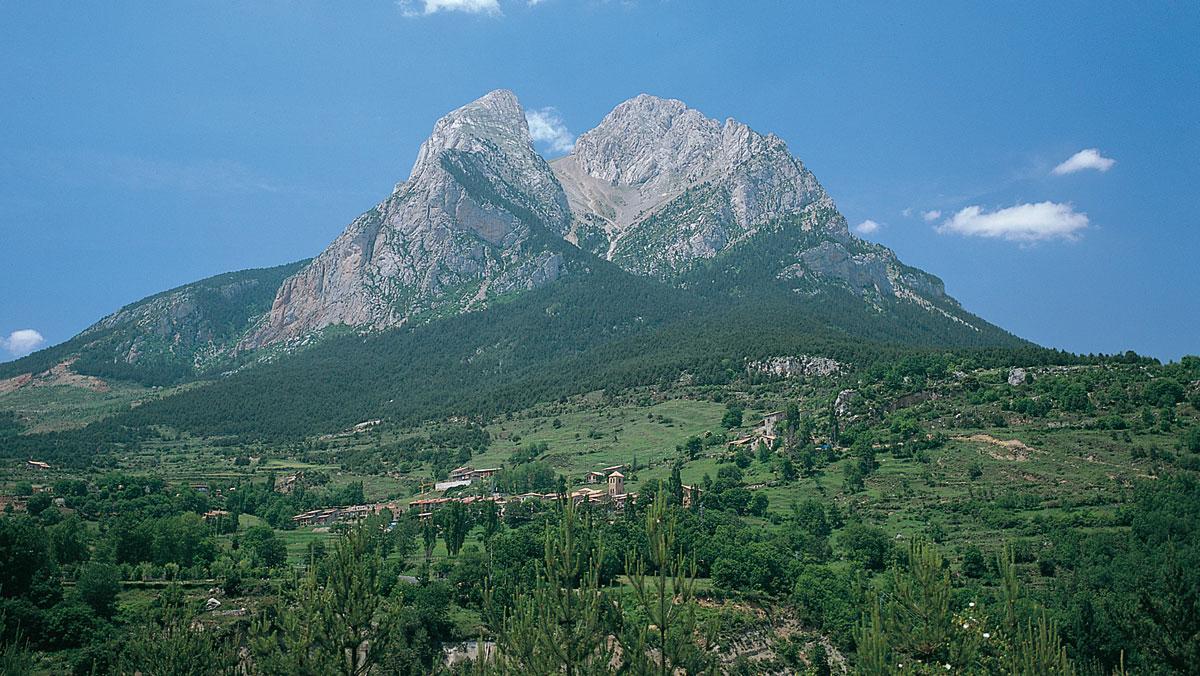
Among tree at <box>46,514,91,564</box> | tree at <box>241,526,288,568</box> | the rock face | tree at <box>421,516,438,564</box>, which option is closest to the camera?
tree at <box>46,514,91,564</box>

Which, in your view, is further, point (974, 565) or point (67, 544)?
point (67, 544)

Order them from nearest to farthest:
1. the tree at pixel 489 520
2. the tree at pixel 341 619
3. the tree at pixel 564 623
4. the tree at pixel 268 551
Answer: the tree at pixel 564 623 → the tree at pixel 341 619 → the tree at pixel 268 551 → the tree at pixel 489 520

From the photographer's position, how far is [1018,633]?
960 inches

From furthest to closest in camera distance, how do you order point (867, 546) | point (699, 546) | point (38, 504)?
1. point (38, 504)
2. point (867, 546)
3. point (699, 546)

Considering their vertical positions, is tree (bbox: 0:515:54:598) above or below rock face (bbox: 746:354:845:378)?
below

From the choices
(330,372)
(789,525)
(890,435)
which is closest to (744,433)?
(890,435)

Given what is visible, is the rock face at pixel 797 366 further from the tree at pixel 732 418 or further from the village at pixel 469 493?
the tree at pixel 732 418

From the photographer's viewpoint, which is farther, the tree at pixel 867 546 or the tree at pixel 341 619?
the tree at pixel 867 546

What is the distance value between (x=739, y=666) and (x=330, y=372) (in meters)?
158

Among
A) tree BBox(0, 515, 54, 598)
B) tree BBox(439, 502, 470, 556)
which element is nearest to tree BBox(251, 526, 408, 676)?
tree BBox(0, 515, 54, 598)

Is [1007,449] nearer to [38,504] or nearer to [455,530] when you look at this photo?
[455,530]

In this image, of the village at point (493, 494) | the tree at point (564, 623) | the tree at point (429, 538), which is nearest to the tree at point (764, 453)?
the village at point (493, 494)

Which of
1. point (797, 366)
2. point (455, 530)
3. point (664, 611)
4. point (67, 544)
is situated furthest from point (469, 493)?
point (664, 611)

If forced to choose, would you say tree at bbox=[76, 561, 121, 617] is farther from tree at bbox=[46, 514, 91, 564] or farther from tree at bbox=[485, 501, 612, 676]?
tree at bbox=[485, 501, 612, 676]
